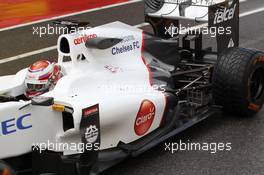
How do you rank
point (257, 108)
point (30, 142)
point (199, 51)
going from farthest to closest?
point (199, 51)
point (257, 108)
point (30, 142)

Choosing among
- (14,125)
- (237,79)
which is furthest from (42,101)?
(237,79)

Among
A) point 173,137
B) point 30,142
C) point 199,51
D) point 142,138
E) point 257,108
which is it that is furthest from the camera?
point 199,51

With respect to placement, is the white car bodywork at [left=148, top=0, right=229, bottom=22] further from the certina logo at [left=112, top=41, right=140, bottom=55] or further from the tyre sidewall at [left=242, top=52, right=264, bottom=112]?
the certina logo at [left=112, top=41, right=140, bottom=55]

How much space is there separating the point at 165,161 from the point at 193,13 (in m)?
1.87

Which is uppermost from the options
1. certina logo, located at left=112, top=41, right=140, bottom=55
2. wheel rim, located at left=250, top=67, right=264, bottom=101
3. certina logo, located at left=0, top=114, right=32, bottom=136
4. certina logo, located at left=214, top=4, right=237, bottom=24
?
certina logo, located at left=214, top=4, right=237, bottom=24

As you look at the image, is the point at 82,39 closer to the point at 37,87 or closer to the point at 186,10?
the point at 37,87

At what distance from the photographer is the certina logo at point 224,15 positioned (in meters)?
5.79

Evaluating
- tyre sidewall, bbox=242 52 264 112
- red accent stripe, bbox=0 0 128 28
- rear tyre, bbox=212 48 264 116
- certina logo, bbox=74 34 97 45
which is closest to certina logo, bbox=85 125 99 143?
certina logo, bbox=74 34 97 45

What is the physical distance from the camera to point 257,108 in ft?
19.3

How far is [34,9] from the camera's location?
1151cm

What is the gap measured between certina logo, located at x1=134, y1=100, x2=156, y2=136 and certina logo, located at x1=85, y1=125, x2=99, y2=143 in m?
0.54

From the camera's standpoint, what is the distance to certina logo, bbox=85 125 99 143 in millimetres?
4334

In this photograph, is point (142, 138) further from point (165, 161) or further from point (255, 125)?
point (255, 125)

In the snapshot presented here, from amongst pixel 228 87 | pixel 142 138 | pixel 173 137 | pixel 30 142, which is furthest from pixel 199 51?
pixel 30 142
